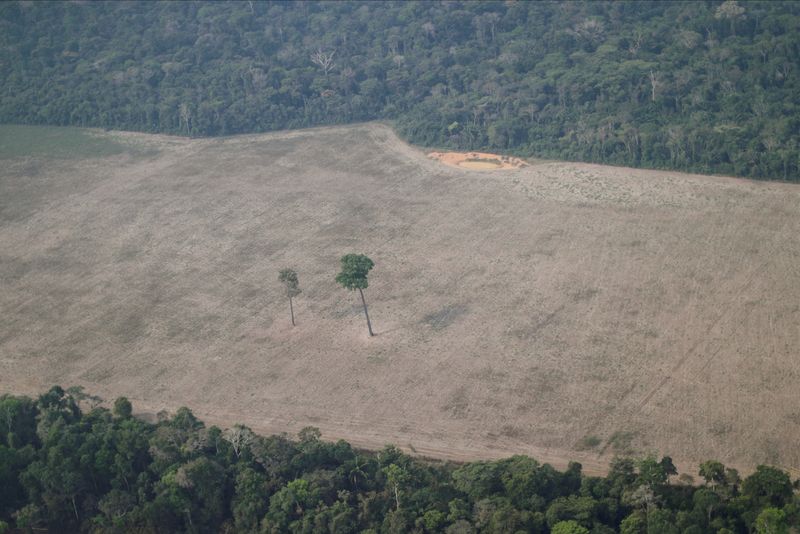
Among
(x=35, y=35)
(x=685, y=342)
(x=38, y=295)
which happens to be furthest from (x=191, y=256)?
(x=35, y=35)

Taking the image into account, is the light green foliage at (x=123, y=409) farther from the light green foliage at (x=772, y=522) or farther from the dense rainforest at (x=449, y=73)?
the dense rainforest at (x=449, y=73)

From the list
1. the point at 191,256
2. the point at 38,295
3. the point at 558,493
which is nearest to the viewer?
the point at 558,493

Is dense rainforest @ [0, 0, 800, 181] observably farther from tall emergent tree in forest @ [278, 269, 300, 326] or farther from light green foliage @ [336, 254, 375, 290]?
tall emergent tree in forest @ [278, 269, 300, 326]

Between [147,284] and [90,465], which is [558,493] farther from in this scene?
[147,284]

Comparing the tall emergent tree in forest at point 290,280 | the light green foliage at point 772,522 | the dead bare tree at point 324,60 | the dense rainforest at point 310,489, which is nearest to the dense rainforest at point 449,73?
the dead bare tree at point 324,60

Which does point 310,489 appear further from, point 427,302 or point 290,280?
point 427,302

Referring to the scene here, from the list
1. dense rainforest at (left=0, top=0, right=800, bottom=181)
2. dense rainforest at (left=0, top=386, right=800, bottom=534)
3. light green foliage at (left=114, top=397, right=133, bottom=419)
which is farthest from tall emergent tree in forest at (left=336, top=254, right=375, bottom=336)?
dense rainforest at (left=0, top=0, right=800, bottom=181)
